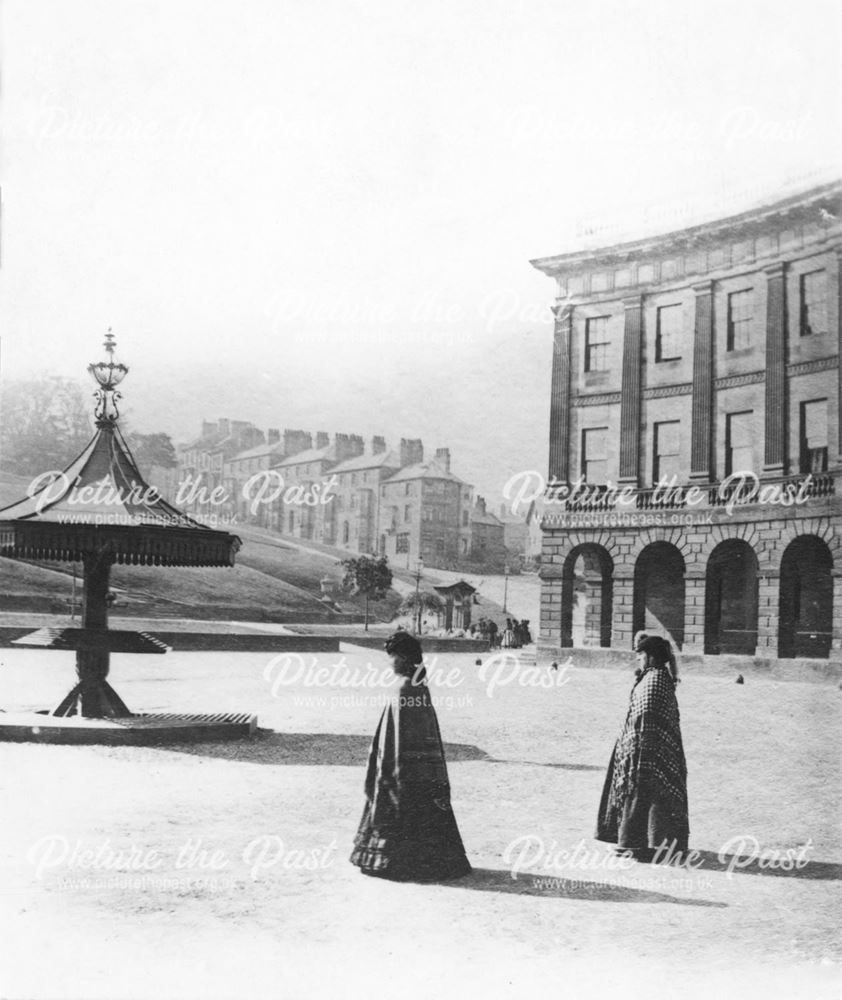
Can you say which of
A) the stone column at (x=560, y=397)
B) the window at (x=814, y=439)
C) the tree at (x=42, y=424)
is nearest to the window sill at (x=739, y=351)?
the window at (x=814, y=439)

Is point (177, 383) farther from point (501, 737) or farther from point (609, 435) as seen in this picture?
point (609, 435)

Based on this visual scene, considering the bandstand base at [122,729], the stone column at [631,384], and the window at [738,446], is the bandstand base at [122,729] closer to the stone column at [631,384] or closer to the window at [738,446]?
the stone column at [631,384]

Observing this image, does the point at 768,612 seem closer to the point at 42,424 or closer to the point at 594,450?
the point at 594,450

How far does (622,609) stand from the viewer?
2088cm

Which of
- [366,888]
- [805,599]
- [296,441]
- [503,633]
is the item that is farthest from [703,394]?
[366,888]

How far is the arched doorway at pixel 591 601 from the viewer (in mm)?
18438

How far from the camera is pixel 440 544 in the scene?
31.7 feet

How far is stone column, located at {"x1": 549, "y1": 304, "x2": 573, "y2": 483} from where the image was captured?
985cm

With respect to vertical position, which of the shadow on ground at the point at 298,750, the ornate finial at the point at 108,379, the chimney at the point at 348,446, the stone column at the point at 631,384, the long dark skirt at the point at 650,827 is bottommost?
the shadow on ground at the point at 298,750

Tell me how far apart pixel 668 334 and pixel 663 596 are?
705cm

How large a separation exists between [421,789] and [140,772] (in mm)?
3740

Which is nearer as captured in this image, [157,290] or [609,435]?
[157,290]

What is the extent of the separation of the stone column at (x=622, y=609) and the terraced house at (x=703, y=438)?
0.04m

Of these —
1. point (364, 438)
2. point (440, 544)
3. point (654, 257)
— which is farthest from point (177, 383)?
point (654, 257)
